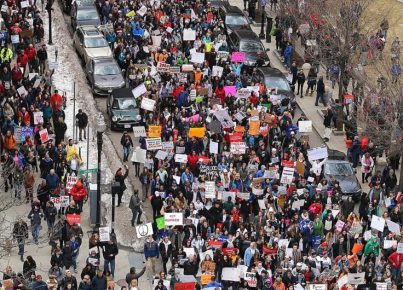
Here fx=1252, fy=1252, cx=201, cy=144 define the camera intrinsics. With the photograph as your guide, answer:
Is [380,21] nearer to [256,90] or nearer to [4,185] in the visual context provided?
[256,90]

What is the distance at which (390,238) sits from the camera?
33656 millimetres

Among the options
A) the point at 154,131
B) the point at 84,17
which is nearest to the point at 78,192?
the point at 154,131

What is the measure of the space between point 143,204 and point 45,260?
487 centimetres

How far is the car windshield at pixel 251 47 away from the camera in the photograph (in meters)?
50.2

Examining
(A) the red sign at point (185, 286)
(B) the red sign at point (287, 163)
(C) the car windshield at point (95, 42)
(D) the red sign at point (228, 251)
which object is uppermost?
(B) the red sign at point (287, 163)

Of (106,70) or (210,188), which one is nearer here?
(210,188)

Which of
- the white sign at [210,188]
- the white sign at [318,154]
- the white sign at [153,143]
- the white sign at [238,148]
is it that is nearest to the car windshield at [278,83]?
the white sign at [238,148]

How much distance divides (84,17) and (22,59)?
7.91m

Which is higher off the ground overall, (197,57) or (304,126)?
(197,57)

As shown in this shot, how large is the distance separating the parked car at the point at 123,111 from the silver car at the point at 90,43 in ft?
15.4

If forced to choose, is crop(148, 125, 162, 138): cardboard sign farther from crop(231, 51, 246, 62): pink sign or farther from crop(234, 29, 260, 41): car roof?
crop(234, 29, 260, 41): car roof

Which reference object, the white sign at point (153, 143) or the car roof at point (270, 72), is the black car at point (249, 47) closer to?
the car roof at point (270, 72)

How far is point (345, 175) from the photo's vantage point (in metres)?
39.0

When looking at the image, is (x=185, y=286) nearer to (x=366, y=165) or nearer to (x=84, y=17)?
(x=366, y=165)
